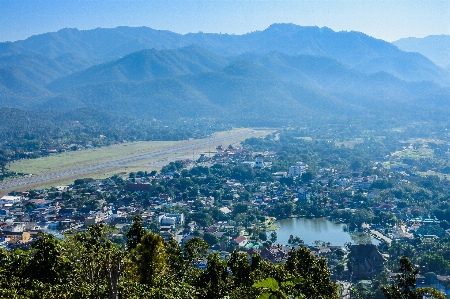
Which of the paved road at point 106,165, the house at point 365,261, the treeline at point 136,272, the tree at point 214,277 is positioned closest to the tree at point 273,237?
the house at point 365,261

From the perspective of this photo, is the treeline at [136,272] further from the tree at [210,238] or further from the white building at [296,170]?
the white building at [296,170]

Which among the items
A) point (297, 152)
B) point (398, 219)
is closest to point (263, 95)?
point (297, 152)

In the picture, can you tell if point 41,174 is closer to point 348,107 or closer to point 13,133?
point 13,133

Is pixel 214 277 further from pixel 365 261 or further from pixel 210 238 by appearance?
pixel 210 238

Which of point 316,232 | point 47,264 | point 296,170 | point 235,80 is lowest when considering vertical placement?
point 316,232

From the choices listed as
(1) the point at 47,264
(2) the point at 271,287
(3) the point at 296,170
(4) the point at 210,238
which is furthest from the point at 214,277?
(3) the point at 296,170
